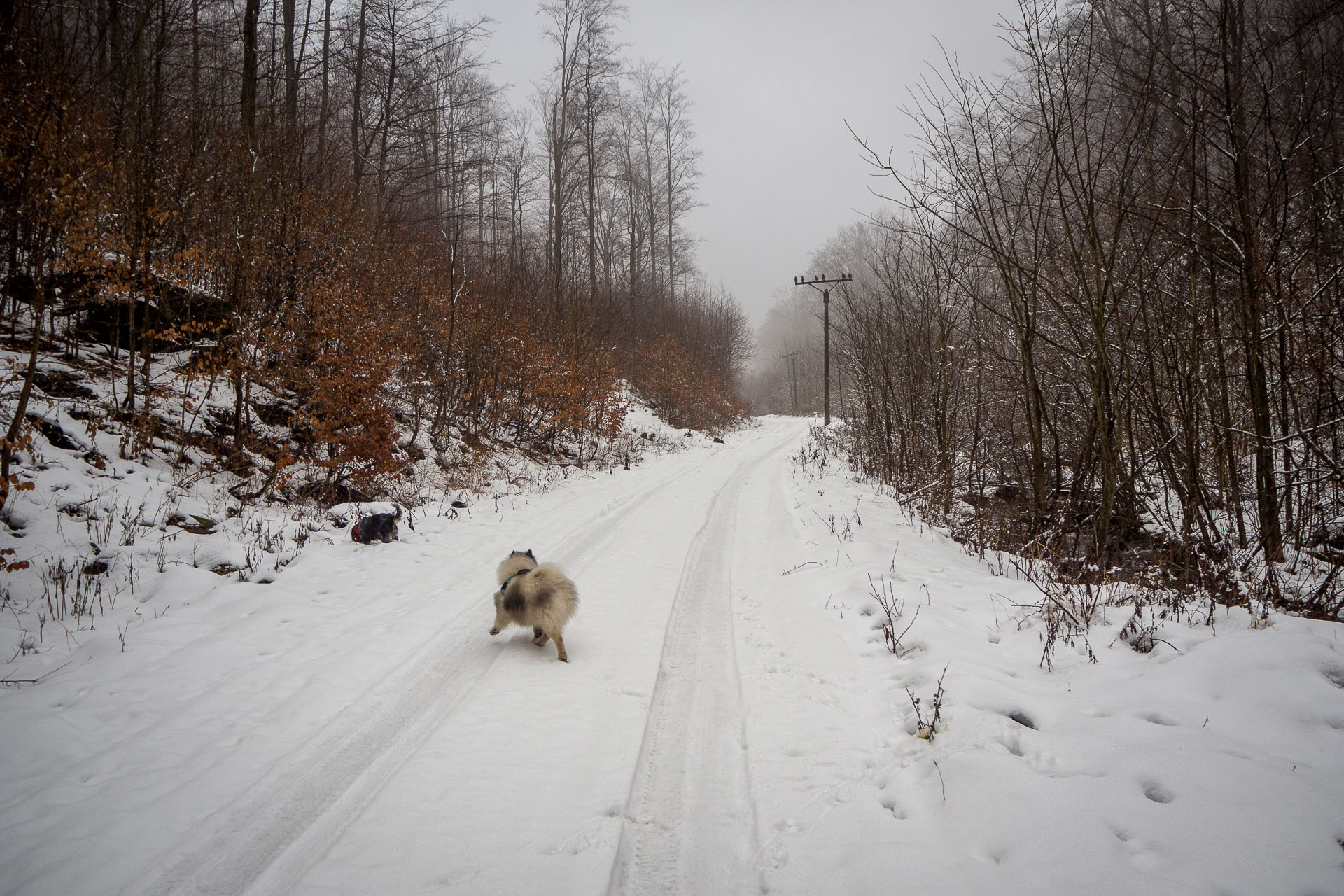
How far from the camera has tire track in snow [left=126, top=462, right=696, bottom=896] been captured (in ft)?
7.06

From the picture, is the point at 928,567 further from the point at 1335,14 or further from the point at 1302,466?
the point at 1335,14

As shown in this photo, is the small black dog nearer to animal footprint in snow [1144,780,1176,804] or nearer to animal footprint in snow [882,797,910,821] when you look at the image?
animal footprint in snow [882,797,910,821]

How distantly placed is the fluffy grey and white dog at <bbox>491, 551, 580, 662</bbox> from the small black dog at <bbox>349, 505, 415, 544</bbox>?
3493 mm

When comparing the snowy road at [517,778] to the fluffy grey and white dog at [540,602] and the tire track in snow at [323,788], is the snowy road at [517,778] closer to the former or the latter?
the tire track in snow at [323,788]

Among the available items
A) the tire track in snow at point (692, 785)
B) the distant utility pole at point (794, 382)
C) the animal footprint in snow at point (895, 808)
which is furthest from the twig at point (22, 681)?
the distant utility pole at point (794, 382)

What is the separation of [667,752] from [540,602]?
1.48m

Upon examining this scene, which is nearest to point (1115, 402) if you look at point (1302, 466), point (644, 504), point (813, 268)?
point (1302, 466)

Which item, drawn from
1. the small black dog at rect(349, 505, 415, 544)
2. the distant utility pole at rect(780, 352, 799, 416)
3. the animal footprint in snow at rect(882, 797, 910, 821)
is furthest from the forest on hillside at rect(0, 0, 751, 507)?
the distant utility pole at rect(780, 352, 799, 416)

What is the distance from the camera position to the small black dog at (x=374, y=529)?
6.84 metres

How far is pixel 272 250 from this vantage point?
29.4 ft

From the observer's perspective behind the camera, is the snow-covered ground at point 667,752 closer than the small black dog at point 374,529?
Yes

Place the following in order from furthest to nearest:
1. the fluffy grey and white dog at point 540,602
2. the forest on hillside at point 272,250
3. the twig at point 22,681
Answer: the forest on hillside at point 272,250, the fluffy grey and white dog at point 540,602, the twig at point 22,681

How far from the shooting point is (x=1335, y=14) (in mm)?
4406

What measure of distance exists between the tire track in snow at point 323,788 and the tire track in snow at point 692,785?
1.30 m
